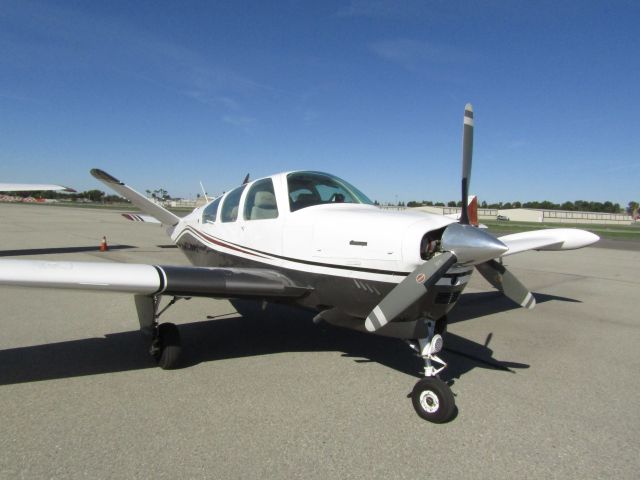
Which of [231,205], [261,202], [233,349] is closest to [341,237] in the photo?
[261,202]

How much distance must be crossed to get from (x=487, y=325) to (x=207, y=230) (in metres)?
4.58

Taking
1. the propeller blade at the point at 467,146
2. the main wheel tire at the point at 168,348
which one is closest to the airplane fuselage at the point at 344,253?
the propeller blade at the point at 467,146

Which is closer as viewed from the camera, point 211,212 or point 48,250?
point 211,212

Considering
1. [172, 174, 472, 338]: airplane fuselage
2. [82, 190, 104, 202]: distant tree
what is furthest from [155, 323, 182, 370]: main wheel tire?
[82, 190, 104, 202]: distant tree

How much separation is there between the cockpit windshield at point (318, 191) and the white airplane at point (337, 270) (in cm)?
1

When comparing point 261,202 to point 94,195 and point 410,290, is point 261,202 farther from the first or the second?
point 94,195

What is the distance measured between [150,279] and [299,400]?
178cm

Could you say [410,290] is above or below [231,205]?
below

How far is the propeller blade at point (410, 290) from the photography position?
10.9 feet

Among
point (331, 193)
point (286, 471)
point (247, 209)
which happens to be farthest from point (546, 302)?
point (286, 471)

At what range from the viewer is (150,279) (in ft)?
13.1

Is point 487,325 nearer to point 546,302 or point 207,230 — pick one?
point 546,302

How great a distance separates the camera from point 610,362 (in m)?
5.10

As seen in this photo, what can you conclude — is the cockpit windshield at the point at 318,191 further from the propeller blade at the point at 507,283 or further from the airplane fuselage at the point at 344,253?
the propeller blade at the point at 507,283
